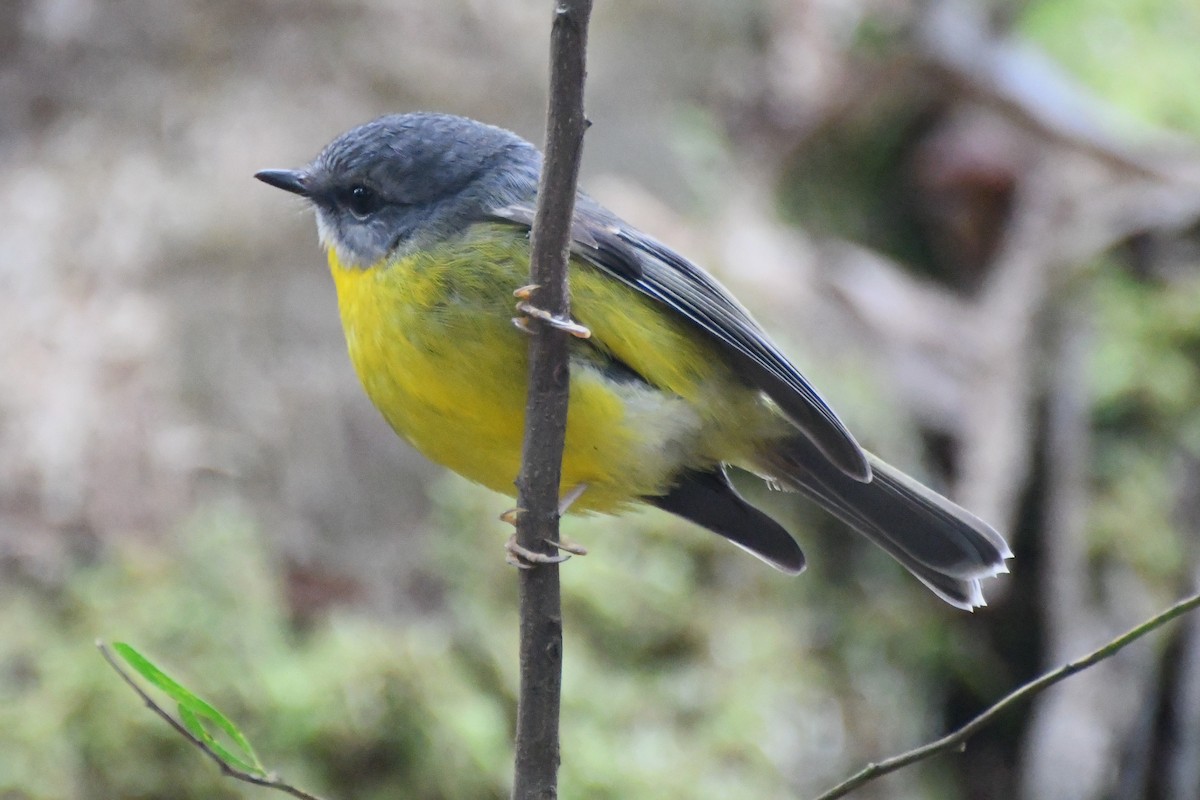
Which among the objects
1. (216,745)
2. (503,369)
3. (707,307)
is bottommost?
(216,745)

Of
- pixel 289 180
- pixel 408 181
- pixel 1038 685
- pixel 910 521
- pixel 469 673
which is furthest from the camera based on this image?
pixel 469 673

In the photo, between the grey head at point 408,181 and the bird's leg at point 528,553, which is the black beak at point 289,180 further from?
the bird's leg at point 528,553

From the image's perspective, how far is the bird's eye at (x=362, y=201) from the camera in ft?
9.64

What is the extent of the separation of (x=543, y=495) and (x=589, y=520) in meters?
2.69

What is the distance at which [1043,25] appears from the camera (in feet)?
23.6

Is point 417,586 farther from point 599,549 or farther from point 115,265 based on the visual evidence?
point 115,265

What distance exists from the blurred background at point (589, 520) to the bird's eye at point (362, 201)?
148cm

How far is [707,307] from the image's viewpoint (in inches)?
109

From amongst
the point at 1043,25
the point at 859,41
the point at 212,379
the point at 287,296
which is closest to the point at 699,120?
the point at 859,41

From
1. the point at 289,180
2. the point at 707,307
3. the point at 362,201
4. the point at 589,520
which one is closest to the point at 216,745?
the point at 707,307

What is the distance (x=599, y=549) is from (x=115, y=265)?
2.13 m

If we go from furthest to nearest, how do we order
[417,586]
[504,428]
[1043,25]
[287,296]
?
[1043,25] → [287,296] → [417,586] → [504,428]

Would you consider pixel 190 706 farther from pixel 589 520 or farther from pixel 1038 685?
pixel 589 520

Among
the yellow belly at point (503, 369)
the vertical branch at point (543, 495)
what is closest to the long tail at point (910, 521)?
the yellow belly at point (503, 369)
